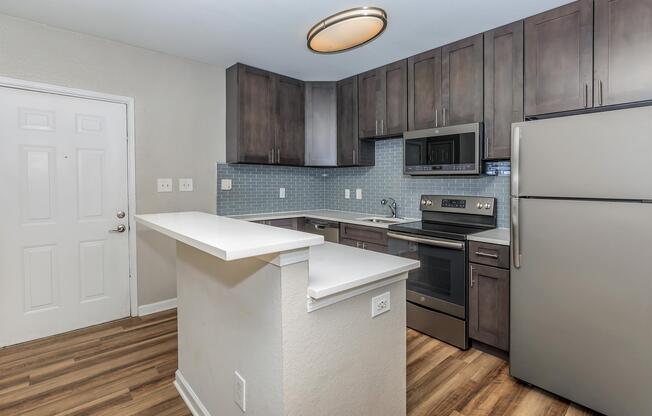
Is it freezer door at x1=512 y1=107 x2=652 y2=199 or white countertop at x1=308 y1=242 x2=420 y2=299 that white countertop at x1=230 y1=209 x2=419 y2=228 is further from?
white countertop at x1=308 y1=242 x2=420 y2=299

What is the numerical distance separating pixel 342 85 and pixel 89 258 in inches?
123

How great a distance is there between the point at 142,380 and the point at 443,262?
89.2 inches

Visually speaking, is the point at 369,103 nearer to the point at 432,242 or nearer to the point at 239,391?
the point at 432,242

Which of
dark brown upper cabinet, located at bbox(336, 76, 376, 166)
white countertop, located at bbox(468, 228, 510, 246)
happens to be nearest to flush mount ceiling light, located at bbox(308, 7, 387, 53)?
white countertop, located at bbox(468, 228, 510, 246)

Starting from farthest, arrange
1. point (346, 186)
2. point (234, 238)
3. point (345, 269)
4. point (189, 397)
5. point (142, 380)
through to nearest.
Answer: point (346, 186) < point (142, 380) < point (189, 397) < point (345, 269) < point (234, 238)

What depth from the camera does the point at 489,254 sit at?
243 centimetres

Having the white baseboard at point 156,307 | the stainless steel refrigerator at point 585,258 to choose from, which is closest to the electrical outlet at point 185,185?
the white baseboard at point 156,307

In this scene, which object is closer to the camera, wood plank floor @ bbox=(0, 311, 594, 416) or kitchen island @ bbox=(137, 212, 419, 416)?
kitchen island @ bbox=(137, 212, 419, 416)

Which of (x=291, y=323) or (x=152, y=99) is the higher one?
(x=152, y=99)

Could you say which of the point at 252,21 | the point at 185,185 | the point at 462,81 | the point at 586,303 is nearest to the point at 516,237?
the point at 586,303

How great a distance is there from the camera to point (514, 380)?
7.25 feet

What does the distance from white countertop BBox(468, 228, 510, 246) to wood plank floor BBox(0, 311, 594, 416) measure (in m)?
0.87

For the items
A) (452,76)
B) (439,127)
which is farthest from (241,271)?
(452,76)

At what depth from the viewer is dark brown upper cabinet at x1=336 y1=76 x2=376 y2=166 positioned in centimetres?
387
